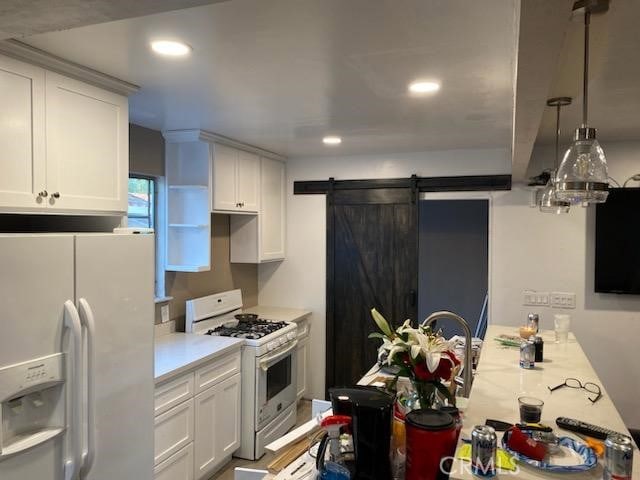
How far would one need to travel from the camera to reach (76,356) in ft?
5.68

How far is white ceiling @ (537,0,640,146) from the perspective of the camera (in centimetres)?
153

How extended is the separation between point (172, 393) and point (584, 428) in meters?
2.05

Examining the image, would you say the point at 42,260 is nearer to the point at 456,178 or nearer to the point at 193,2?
the point at 193,2

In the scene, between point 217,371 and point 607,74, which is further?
point 217,371

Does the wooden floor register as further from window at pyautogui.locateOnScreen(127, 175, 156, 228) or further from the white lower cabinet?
window at pyautogui.locateOnScreen(127, 175, 156, 228)

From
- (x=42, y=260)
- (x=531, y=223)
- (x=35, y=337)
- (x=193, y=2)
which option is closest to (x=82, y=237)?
(x=42, y=260)

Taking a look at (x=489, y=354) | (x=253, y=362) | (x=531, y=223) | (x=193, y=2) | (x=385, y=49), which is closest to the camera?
(x=193, y=2)

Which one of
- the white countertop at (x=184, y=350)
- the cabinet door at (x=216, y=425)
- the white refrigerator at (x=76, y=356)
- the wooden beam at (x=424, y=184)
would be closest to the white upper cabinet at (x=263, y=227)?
the wooden beam at (x=424, y=184)

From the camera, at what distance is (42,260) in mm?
1663

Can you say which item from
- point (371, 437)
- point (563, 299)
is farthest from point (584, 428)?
point (563, 299)

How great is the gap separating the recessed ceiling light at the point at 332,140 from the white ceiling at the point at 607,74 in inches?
55.4

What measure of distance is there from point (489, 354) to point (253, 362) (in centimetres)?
161

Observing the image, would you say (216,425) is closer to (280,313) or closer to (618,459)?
(280,313)

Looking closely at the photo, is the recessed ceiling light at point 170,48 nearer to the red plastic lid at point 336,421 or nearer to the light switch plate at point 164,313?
the red plastic lid at point 336,421
